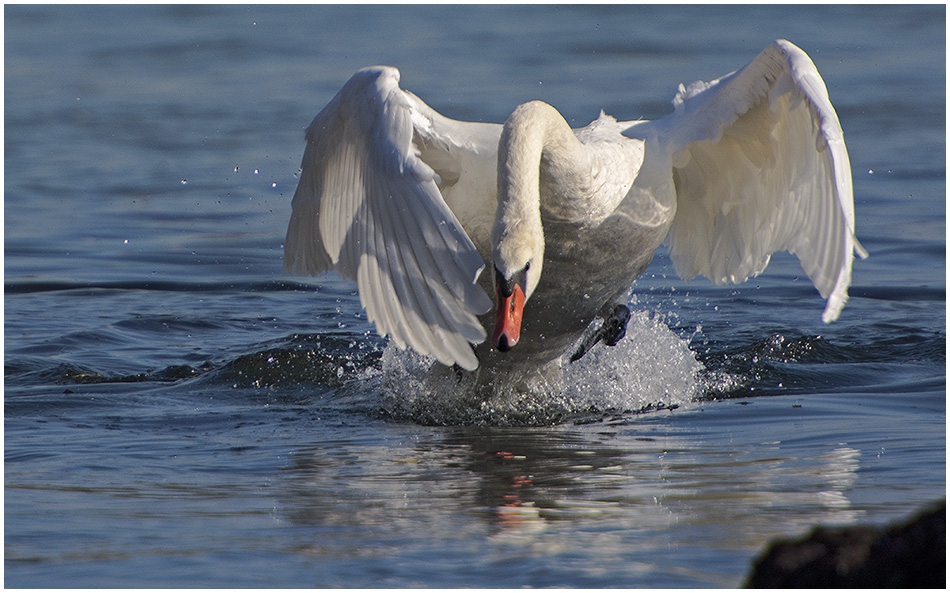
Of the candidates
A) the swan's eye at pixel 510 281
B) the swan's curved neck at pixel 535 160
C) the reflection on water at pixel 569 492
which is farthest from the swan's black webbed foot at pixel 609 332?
the swan's eye at pixel 510 281

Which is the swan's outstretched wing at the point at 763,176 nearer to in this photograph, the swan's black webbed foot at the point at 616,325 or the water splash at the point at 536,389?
Answer: the swan's black webbed foot at the point at 616,325

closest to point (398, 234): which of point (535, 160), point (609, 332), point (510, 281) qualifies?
point (510, 281)

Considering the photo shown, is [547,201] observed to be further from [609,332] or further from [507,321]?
[609,332]

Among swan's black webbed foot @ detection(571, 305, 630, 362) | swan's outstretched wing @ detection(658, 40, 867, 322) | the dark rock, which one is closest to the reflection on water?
swan's outstretched wing @ detection(658, 40, 867, 322)

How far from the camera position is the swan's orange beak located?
5789 millimetres

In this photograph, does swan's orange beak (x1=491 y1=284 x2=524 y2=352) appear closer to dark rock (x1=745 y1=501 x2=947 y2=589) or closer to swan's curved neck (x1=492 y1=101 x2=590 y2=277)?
swan's curved neck (x1=492 y1=101 x2=590 y2=277)

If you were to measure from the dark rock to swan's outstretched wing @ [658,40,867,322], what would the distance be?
7.31 ft

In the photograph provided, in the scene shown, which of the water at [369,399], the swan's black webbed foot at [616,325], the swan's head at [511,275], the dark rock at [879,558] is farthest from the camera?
the swan's black webbed foot at [616,325]

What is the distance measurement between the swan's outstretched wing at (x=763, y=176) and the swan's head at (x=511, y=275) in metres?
1.20

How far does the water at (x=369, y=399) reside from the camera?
4.81 metres

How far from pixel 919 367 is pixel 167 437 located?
412cm

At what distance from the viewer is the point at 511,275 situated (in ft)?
19.0

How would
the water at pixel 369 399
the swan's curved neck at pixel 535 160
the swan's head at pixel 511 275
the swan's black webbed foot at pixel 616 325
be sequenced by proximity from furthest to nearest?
the swan's black webbed foot at pixel 616 325 < the swan's curved neck at pixel 535 160 < the swan's head at pixel 511 275 < the water at pixel 369 399

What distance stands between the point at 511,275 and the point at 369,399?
1.96 meters
